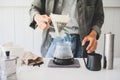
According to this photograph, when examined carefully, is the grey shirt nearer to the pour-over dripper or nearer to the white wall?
the pour-over dripper

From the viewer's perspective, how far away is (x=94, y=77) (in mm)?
1134

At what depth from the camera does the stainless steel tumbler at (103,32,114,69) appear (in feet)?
4.01

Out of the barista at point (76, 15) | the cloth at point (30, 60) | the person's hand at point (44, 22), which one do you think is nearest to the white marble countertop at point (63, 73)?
the cloth at point (30, 60)

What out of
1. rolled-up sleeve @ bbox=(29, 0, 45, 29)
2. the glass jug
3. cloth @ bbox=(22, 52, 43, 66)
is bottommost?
cloth @ bbox=(22, 52, 43, 66)

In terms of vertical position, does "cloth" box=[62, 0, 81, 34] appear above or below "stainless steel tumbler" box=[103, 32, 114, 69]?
above

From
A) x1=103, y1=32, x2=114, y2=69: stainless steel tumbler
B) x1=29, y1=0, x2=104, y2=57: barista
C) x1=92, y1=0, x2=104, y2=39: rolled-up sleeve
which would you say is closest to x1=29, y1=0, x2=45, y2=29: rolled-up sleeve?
x1=29, y1=0, x2=104, y2=57: barista

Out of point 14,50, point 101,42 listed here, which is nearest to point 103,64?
point 14,50

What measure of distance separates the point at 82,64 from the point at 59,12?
491 mm

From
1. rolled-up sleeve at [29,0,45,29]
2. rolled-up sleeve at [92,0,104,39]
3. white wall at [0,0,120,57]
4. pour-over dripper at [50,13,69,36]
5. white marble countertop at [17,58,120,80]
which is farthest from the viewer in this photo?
white wall at [0,0,120,57]

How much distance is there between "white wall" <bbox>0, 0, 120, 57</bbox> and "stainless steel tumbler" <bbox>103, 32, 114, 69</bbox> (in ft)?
4.34

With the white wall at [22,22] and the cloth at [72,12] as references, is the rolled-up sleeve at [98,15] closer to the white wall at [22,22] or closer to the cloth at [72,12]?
the cloth at [72,12]

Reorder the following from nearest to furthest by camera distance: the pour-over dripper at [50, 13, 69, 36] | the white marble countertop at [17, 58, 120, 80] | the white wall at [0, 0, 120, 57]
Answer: the white marble countertop at [17, 58, 120, 80], the pour-over dripper at [50, 13, 69, 36], the white wall at [0, 0, 120, 57]

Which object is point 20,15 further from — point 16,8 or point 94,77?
point 94,77

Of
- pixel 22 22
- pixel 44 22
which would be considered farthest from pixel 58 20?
pixel 22 22
